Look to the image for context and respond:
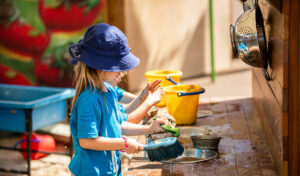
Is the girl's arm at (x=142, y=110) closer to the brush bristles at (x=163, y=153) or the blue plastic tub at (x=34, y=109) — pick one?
the brush bristles at (x=163, y=153)

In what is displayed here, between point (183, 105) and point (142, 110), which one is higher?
point (142, 110)

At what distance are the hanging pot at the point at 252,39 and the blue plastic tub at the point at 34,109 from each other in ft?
9.33

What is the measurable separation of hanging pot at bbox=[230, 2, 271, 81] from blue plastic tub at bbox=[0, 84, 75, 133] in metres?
2.84

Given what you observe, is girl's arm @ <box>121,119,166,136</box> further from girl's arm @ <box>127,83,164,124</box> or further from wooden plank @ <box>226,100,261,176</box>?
wooden plank @ <box>226,100,261,176</box>

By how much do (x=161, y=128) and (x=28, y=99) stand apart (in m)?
3.85

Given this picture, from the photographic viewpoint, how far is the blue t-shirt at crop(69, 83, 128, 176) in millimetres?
2555

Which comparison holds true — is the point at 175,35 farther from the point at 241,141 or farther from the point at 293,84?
the point at 293,84

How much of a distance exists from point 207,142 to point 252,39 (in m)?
0.82

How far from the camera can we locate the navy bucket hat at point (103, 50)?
255 cm

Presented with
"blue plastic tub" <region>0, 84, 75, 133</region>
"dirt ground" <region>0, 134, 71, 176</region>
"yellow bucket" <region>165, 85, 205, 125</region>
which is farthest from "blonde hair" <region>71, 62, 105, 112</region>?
"dirt ground" <region>0, 134, 71, 176</region>

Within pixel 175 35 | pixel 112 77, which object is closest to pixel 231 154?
pixel 112 77

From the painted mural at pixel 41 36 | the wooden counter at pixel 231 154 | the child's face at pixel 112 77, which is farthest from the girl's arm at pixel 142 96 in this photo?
the painted mural at pixel 41 36

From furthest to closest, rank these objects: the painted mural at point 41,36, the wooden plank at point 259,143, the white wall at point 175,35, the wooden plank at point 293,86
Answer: the white wall at point 175,35 → the painted mural at point 41,36 → the wooden plank at point 259,143 → the wooden plank at point 293,86

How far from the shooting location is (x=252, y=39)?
3.10m
